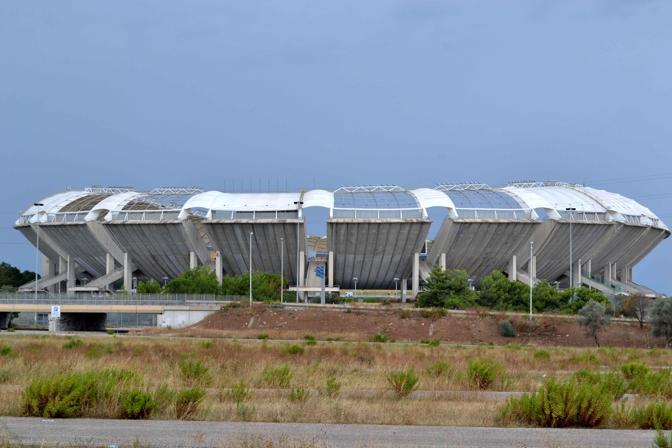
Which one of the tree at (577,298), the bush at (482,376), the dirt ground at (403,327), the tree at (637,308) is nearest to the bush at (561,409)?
the bush at (482,376)

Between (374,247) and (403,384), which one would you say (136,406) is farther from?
(374,247)

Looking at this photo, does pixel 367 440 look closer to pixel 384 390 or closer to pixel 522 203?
pixel 384 390

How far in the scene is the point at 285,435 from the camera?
11.8 metres

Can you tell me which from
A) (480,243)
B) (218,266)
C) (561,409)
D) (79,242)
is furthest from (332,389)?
(79,242)

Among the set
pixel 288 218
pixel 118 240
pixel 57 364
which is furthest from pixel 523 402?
pixel 118 240

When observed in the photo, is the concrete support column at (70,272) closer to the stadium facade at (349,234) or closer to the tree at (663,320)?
the stadium facade at (349,234)

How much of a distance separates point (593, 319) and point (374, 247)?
96.7ft

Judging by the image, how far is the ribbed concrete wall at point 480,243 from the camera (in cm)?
7894

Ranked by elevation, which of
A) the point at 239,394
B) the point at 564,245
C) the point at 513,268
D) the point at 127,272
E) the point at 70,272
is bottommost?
the point at 239,394

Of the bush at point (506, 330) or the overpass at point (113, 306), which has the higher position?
the overpass at point (113, 306)

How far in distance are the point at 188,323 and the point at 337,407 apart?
51072 millimetres

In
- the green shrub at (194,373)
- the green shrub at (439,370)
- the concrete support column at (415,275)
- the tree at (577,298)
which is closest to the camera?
the green shrub at (194,373)

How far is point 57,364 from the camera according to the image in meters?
22.7

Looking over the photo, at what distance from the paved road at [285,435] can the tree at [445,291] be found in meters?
57.6
